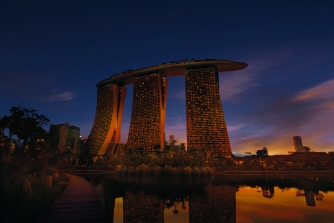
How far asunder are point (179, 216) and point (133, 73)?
375 ft

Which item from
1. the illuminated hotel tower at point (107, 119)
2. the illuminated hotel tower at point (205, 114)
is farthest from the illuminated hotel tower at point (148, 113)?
the illuminated hotel tower at point (205, 114)

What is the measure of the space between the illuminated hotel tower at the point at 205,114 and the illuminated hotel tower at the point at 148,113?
1520 centimetres

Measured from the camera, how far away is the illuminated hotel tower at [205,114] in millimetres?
97000

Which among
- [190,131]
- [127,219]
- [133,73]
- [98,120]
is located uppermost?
[133,73]

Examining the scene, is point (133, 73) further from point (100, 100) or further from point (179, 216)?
point (179, 216)

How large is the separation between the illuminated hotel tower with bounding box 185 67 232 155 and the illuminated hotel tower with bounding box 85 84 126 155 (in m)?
44.9

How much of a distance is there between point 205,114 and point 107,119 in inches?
2247

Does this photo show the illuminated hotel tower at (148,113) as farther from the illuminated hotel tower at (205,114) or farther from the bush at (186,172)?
the bush at (186,172)

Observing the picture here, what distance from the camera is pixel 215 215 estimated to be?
52.0ft

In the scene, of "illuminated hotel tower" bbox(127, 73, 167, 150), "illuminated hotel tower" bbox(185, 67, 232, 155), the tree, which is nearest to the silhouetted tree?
the tree

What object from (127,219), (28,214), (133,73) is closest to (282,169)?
(127,219)

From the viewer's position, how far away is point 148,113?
115 meters

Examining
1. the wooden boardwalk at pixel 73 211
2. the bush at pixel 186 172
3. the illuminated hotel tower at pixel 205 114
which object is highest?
the illuminated hotel tower at pixel 205 114

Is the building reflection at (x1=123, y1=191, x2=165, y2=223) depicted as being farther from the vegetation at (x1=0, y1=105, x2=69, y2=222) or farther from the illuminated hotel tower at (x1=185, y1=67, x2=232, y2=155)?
the illuminated hotel tower at (x1=185, y1=67, x2=232, y2=155)
